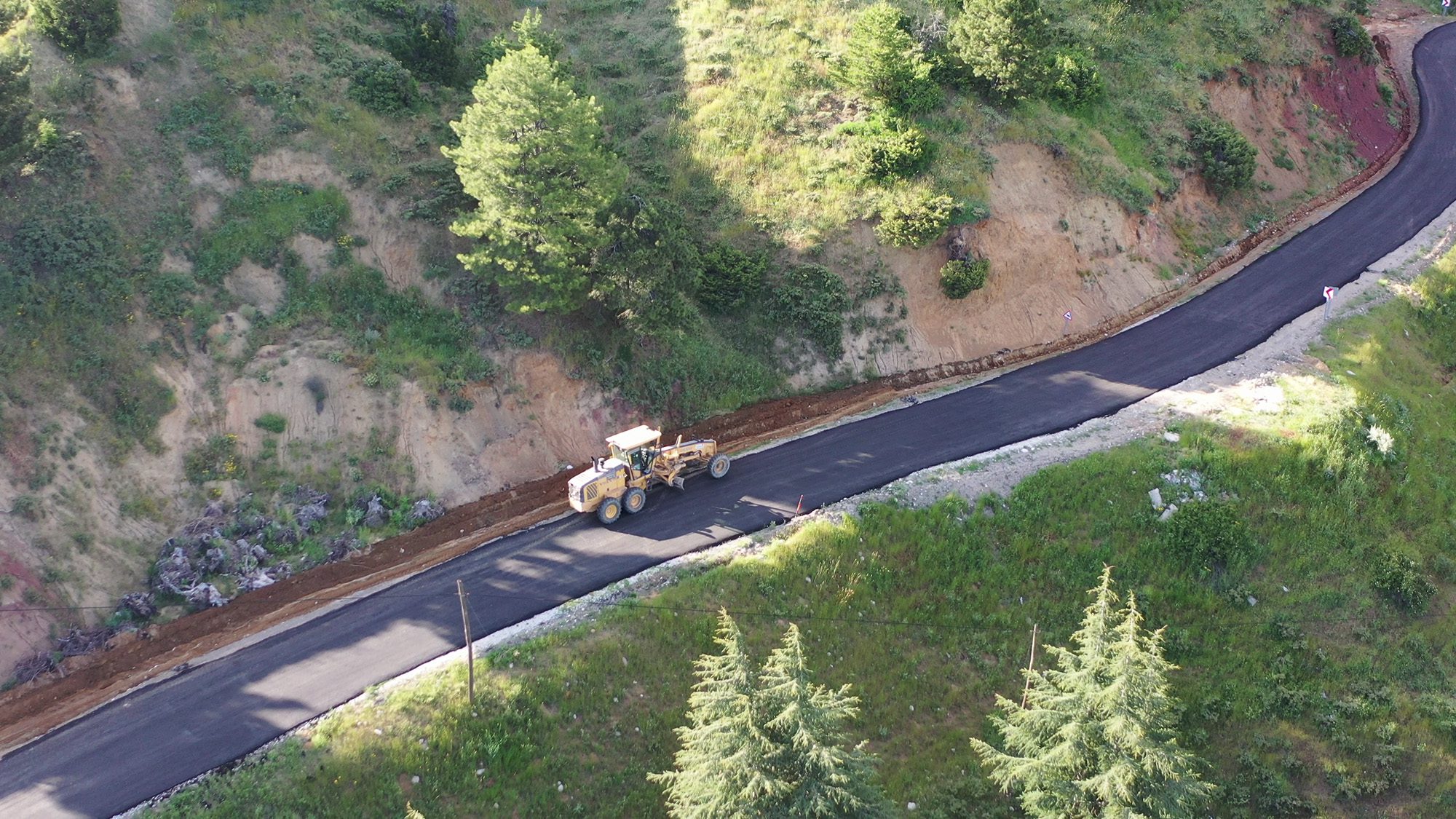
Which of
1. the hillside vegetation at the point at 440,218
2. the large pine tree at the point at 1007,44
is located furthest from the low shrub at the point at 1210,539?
the large pine tree at the point at 1007,44

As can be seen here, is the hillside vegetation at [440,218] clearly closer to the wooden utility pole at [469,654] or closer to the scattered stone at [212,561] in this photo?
the scattered stone at [212,561]

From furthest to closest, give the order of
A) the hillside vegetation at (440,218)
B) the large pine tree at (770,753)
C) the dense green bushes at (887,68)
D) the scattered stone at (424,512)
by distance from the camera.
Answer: the dense green bushes at (887,68), the scattered stone at (424,512), the hillside vegetation at (440,218), the large pine tree at (770,753)

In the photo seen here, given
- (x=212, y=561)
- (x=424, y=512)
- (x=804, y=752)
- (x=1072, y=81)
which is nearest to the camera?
(x=804, y=752)

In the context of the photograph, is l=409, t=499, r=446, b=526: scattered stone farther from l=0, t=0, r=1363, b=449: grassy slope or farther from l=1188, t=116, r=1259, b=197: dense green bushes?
l=1188, t=116, r=1259, b=197: dense green bushes

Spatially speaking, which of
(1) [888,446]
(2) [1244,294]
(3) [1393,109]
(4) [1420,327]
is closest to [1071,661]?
(1) [888,446]

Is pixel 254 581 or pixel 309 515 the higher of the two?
pixel 309 515

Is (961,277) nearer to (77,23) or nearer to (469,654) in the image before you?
(469,654)

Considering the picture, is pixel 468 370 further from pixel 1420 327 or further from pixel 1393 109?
pixel 1393 109

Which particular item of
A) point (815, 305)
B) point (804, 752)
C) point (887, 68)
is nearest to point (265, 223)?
point (815, 305)
